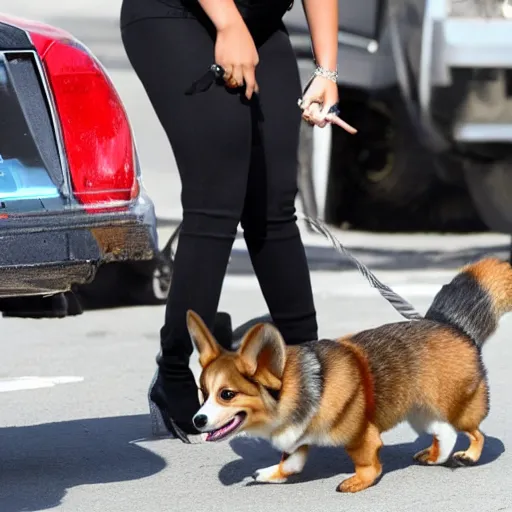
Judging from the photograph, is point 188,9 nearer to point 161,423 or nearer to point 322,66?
point 322,66

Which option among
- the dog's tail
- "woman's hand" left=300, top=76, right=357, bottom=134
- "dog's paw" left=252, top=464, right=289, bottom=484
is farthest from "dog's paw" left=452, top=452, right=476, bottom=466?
"woman's hand" left=300, top=76, right=357, bottom=134

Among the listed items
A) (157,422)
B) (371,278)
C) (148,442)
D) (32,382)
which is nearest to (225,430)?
(371,278)

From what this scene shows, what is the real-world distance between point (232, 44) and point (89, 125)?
447 millimetres

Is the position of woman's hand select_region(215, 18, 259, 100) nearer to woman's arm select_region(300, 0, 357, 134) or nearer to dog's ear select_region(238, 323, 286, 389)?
woman's arm select_region(300, 0, 357, 134)

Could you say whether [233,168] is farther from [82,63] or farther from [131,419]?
[131,419]

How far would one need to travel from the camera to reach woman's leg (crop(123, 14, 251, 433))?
4.04 meters

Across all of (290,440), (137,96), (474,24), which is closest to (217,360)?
(290,440)

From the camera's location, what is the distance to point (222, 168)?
13.3 ft

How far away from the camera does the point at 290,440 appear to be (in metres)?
3.95

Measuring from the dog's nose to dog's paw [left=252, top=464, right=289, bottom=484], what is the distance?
416 millimetres

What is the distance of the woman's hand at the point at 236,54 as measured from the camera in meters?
3.95

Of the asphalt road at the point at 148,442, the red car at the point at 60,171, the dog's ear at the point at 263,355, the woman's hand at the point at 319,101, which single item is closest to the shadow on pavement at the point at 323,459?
the asphalt road at the point at 148,442

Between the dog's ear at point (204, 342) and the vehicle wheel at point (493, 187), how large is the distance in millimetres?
4039

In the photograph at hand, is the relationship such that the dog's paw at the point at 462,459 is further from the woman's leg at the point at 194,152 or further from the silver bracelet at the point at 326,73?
the silver bracelet at the point at 326,73
